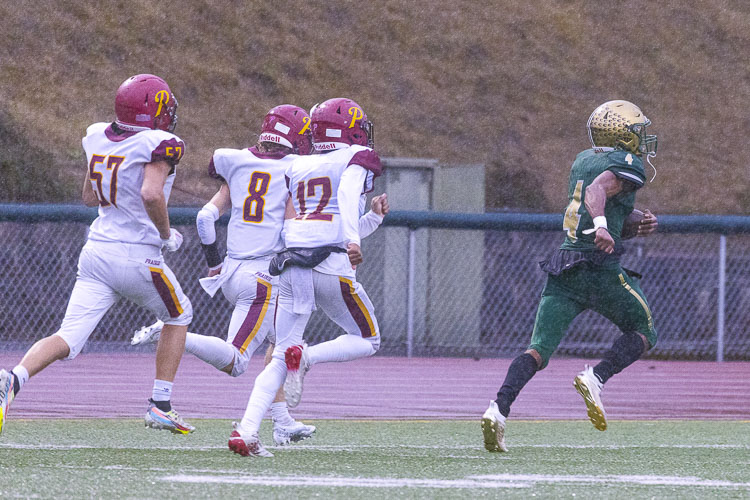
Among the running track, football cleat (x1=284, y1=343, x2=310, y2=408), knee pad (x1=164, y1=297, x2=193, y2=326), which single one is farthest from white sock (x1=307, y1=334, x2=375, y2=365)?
the running track

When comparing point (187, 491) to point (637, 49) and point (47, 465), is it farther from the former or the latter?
point (637, 49)

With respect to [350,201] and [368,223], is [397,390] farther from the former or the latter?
[350,201]

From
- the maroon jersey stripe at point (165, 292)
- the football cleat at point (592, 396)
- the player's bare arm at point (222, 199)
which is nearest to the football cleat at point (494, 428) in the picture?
the football cleat at point (592, 396)

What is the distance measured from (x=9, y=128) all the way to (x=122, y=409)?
15939 millimetres

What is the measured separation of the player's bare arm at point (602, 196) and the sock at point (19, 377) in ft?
Result: 9.11

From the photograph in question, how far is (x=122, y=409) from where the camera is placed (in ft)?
30.3

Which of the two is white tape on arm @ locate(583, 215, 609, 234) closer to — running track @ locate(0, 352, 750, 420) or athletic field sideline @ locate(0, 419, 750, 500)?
athletic field sideline @ locate(0, 419, 750, 500)

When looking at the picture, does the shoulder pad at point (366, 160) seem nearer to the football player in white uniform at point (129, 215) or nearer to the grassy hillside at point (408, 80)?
the football player in white uniform at point (129, 215)

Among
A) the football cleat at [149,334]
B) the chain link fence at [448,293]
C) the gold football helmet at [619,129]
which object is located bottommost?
the chain link fence at [448,293]

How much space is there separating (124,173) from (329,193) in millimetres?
1010

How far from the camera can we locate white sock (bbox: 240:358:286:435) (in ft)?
19.7

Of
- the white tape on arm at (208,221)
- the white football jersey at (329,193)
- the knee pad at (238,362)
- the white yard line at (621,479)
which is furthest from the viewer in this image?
the white tape on arm at (208,221)

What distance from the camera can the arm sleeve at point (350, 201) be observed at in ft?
20.5

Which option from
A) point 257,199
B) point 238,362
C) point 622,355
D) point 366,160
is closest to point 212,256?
point 257,199
